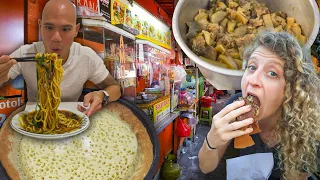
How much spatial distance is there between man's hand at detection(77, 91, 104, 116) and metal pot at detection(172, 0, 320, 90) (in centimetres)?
59

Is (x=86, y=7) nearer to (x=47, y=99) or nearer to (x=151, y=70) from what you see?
(x=47, y=99)

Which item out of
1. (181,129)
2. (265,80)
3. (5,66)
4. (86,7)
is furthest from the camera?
(181,129)

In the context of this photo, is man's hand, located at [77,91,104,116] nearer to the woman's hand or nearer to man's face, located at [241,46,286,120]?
the woman's hand

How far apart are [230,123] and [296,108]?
0.35 m

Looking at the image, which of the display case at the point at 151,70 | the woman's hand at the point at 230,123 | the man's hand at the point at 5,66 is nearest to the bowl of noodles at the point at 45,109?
the man's hand at the point at 5,66

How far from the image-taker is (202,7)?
1285 mm

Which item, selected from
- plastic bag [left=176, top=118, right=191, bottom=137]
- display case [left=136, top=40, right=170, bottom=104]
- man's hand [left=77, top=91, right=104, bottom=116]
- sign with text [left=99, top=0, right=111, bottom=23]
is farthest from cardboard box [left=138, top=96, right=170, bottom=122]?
plastic bag [left=176, top=118, right=191, bottom=137]

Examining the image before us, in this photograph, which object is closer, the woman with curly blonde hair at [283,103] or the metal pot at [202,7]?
the metal pot at [202,7]

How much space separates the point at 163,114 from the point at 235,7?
164 cm

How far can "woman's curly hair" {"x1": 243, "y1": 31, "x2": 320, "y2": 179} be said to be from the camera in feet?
3.76

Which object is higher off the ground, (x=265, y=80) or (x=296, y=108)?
(x=265, y=80)

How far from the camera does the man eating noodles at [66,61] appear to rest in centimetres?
111

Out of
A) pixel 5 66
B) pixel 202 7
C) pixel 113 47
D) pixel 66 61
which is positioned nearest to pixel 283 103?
pixel 202 7

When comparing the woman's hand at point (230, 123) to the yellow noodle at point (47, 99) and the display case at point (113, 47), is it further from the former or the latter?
the yellow noodle at point (47, 99)
